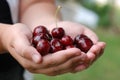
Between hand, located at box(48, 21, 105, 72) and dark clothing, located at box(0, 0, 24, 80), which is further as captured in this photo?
dark clothing, located at box(0, 0, 24, 80)

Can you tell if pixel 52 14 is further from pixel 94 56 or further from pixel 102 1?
pixel 102 1

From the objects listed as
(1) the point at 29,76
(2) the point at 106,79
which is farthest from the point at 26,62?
(2) the point at 106,79

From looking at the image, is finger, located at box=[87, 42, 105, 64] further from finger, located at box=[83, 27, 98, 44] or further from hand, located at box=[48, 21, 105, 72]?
finger, located at box=[83, 27, 98, 44]

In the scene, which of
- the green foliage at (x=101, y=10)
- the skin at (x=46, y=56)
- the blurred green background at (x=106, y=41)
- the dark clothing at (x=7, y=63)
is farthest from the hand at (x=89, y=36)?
the green foliage at (x=101, y=10)

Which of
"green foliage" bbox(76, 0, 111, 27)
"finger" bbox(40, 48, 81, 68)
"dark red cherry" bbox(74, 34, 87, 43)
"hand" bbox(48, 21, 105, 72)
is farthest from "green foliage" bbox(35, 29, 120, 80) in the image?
"finger" bbox(40, 48, 81, 68)

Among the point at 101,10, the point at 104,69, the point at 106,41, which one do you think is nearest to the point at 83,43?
the point at 104,69

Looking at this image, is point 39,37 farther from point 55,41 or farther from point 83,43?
point 83,43
